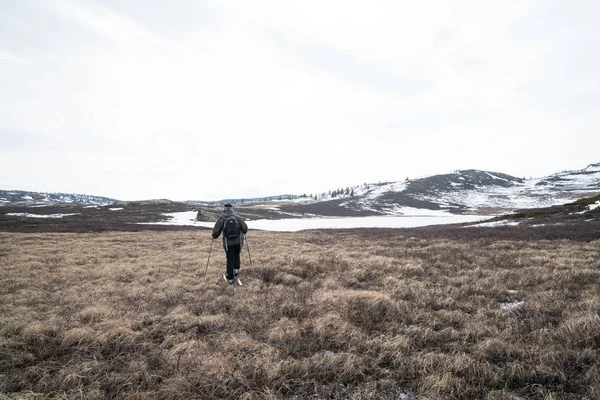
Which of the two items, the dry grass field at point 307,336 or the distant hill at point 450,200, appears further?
the distant hill at point 450,200

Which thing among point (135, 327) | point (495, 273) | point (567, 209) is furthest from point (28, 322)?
point (567, 209)

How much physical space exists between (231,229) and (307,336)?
5.83 m

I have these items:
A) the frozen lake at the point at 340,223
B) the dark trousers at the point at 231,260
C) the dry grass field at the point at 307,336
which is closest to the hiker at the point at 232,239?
the dark trousers at the point at 231,260

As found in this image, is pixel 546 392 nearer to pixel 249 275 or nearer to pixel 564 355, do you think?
pixel 564 355

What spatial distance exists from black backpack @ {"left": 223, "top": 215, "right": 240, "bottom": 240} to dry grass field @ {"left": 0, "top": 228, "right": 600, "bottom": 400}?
1738mm

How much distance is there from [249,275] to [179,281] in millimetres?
2554

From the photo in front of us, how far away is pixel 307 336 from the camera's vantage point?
5945 millimetres

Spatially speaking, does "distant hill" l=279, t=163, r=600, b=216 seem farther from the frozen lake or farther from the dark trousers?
the dark trousers

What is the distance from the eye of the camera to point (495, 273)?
10.4 meters

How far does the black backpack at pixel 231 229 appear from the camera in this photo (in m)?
10.8

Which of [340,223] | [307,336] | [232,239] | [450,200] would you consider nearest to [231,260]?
[232,239]

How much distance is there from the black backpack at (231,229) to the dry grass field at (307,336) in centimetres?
174

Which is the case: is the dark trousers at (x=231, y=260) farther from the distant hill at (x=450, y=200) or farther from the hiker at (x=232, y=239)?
the distant hill at (x=450, y=200)

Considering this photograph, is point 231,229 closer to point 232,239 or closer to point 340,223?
point 232,239
